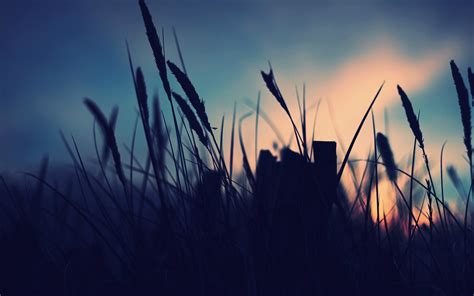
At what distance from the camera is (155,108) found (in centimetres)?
120

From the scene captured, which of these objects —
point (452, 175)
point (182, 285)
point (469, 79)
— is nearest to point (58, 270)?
point (182, 285)

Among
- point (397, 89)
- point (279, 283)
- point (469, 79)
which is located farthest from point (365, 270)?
point (469, 79)

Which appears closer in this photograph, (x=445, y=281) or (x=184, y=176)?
(x=445, y=281)

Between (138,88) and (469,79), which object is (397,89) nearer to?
(469,79)

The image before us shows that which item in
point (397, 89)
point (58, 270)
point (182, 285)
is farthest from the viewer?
point (58, 270)

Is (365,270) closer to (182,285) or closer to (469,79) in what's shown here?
(182,285)

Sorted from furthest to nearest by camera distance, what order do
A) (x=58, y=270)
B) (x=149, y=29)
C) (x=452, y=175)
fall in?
(x=452, y=175) < (x=58, y=270) < (x=149, y=29)

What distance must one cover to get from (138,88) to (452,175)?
87.5 inches

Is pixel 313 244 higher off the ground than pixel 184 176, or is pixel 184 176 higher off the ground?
pixel 184 176

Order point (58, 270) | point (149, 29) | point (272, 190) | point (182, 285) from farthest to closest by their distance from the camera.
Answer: point (58, 270) → point (272, 190) → point (182, 285) → point (149, 29)

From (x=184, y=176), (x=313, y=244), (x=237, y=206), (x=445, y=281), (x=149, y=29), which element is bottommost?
(x=445, y=281)

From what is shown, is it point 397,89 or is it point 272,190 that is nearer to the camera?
point 397,89

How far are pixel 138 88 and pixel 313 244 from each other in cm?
75

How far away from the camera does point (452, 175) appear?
244 centimetres
